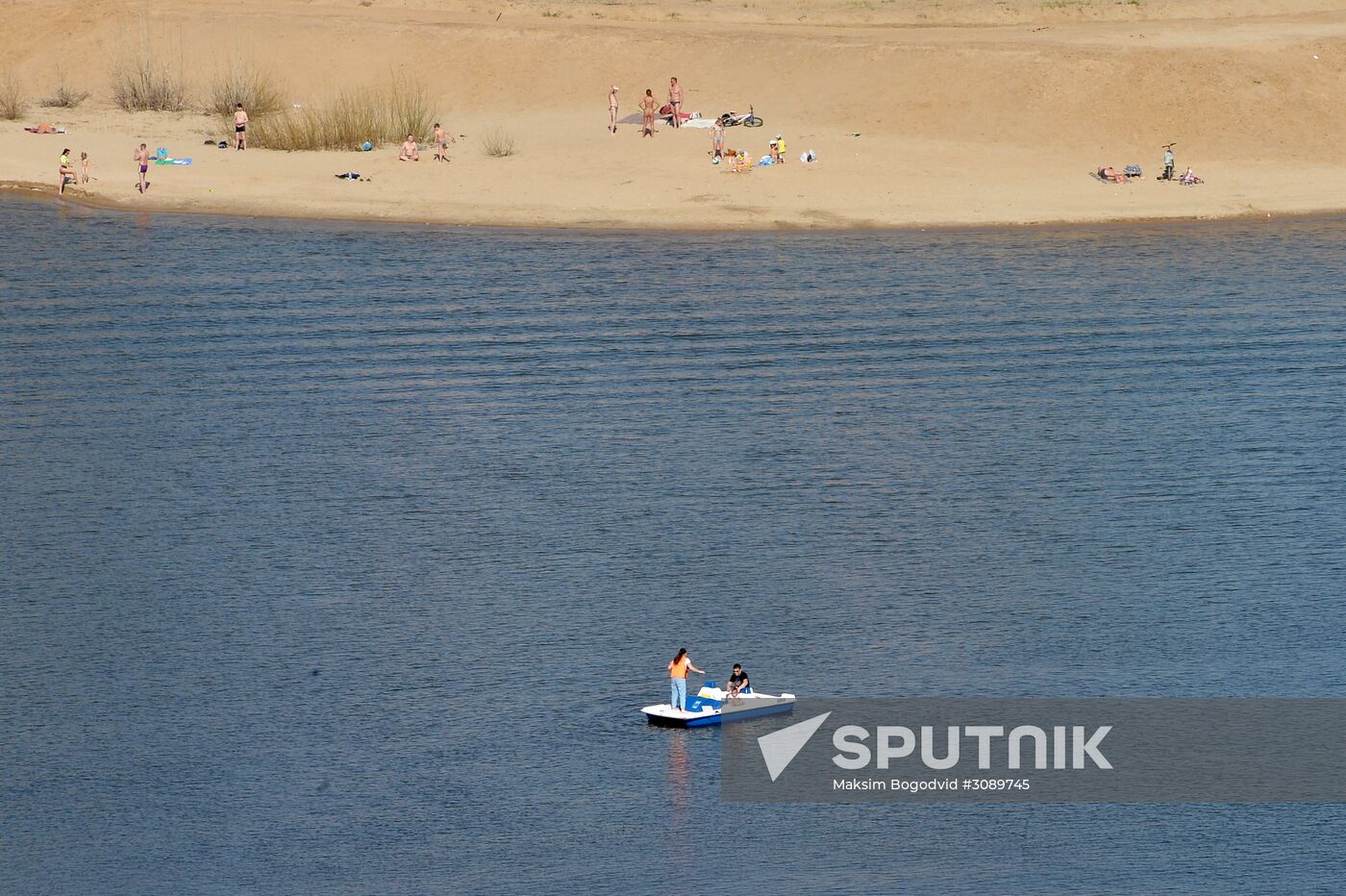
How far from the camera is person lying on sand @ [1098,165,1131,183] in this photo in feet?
284

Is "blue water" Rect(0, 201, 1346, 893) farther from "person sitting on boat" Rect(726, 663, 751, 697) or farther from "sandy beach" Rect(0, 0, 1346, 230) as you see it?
"sandy beach" Rect(0, 0, 1346, 230)

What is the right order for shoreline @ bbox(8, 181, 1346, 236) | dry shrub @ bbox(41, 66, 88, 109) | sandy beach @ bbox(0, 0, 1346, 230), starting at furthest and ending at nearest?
dry shrub @ bbox(41, 66, 88, 109)
sandy beach @ bbox(0, 0, 1346, 230)
shoreline @ bbox(8, 181, 1346, 236)

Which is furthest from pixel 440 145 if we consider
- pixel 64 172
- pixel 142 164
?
pixel 64 172

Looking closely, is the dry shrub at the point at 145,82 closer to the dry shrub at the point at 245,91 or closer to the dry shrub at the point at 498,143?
the dry shrub at the point at 245,91

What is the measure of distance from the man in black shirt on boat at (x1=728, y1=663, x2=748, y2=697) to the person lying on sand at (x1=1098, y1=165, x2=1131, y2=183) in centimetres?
5020

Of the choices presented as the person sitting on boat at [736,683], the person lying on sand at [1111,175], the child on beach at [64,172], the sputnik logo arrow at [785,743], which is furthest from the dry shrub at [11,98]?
the sputnik logo arrow at [785,743]

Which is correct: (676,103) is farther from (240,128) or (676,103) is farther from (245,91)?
(245,91)

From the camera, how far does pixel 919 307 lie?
7106cm

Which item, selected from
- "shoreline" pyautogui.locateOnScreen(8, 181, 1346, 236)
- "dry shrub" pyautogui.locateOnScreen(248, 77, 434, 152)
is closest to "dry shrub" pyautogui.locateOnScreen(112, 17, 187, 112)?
"dry shrub" pyautogui.locateOnScreen(248, 77, 434, 152)

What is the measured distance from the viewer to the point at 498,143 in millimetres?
90875

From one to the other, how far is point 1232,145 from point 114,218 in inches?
1912

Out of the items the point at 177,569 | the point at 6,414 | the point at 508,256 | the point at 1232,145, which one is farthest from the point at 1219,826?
the point at 1232,145

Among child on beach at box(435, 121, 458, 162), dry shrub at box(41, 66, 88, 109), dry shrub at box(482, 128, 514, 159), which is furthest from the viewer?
dry shrub at box(41, 66, 88, 109)

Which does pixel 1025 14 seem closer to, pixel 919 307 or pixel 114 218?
pixel 919 307
